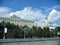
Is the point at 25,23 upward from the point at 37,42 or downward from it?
upward

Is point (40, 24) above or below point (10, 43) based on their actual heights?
above

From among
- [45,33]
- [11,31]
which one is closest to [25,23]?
[45,33]

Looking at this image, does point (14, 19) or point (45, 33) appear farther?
point (14, 19)

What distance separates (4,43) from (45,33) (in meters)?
8.35

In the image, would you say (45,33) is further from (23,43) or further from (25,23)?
(23,43)

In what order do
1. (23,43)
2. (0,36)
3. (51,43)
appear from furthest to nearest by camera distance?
(0,36) → (51,43) → (23,43)

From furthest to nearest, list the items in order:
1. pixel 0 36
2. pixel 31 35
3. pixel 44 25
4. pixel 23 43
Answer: pixel 44 25, pixel 31 35, pixel 0 36, pixel 23 43

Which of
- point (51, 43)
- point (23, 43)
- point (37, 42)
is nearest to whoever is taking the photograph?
point (23, 43)

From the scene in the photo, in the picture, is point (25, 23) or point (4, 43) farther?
point (25, 23)

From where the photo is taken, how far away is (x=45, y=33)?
13789mm

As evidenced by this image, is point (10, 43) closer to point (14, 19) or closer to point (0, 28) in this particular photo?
point (0, 28)

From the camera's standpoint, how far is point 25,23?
16.4 metres

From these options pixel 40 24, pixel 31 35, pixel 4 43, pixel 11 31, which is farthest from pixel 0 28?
pixel 4 43

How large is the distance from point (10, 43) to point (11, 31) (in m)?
6.34
